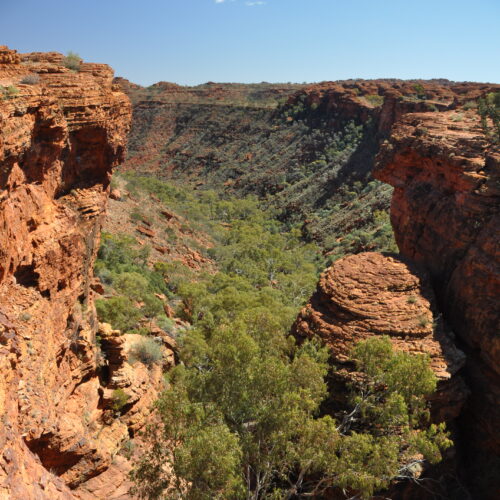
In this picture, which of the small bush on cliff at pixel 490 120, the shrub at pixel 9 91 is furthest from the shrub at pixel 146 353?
the small bush on cliff at pixel 490 120

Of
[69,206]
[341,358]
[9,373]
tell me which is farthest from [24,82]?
[341,358]

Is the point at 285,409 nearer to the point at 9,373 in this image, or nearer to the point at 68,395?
the point at 68,395

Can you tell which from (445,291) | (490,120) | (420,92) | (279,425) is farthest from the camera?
(420,92)

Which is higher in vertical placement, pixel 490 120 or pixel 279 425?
pixel 490 120

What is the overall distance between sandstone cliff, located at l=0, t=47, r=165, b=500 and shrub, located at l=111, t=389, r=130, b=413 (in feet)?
0.73

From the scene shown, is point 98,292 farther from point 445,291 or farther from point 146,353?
point 445,291

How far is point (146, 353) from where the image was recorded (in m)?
17.1

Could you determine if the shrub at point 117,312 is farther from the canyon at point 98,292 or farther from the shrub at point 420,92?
the shrub at point 420,92

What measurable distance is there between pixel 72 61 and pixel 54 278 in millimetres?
7377

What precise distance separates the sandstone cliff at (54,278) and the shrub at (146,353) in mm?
1294

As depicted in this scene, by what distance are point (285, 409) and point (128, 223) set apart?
2915cm

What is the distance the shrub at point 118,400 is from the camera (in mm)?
13531

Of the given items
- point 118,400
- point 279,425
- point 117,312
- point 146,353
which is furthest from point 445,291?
point 117,312

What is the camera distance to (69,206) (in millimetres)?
12289
